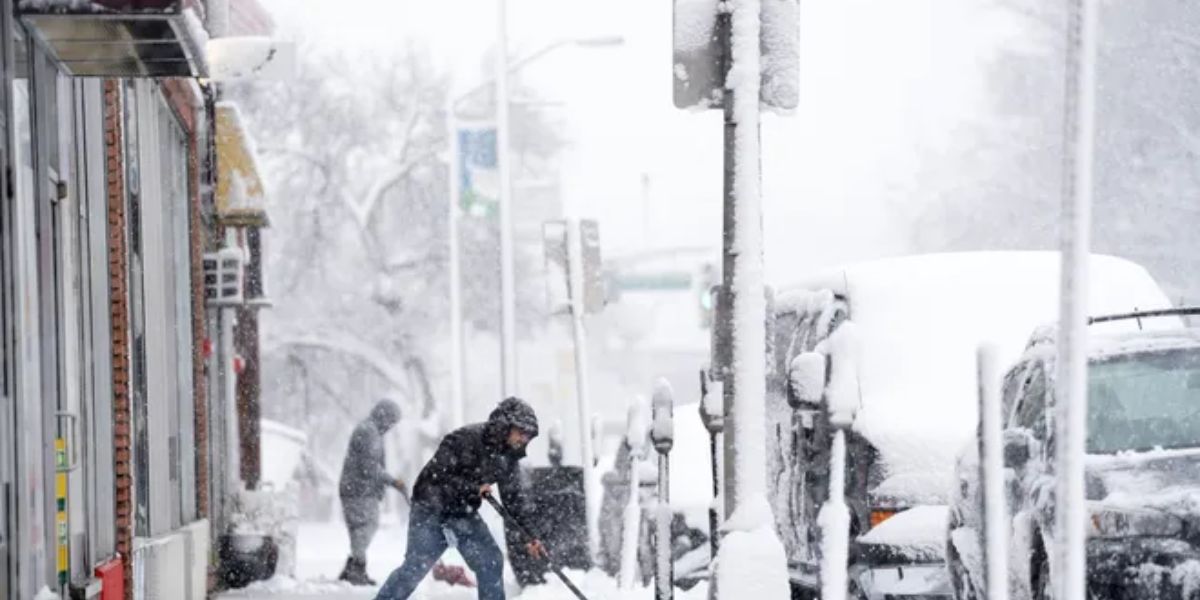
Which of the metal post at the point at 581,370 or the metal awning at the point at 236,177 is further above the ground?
the metal awning at the point at 236,177

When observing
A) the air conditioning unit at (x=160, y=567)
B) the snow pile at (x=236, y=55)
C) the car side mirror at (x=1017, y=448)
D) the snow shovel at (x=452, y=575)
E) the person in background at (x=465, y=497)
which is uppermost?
the snow pile at (x=236, y=55)

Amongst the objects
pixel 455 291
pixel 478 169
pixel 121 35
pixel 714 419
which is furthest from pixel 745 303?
pixel 455 291

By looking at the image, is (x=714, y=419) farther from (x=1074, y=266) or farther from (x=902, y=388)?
(x=1074, y=266)

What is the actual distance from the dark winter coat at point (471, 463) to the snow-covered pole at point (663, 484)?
0.67 m

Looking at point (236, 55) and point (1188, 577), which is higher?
point (236, 55)

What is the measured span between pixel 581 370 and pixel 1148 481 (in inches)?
397

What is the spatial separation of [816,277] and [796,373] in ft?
11.2

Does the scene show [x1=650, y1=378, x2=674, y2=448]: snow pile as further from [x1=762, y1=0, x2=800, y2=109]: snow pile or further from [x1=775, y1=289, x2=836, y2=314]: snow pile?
[x1=762, y1=0, x2=800, y2=109]: snow pile

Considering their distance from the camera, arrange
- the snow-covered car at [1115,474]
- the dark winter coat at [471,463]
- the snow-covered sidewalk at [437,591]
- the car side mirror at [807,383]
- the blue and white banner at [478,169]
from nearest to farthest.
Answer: the snow-covered car at [1115,474] < the car side mirror at [807,383] < the dark winter coat at [471,463] < the snow-covered sidewalk at [437,591] < the blue and white banner at [478,169]

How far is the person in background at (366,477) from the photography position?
18.7m

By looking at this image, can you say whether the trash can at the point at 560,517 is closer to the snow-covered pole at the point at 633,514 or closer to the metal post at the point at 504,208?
the snow-covered pole at the point at 633,514

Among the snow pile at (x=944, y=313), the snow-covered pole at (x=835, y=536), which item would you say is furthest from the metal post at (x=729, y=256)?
the snow pile at (x=944, y=313)

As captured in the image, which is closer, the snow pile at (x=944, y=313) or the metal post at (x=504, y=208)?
the snow pile at (x=944, y=313)

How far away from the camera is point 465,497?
1168 centimetres
